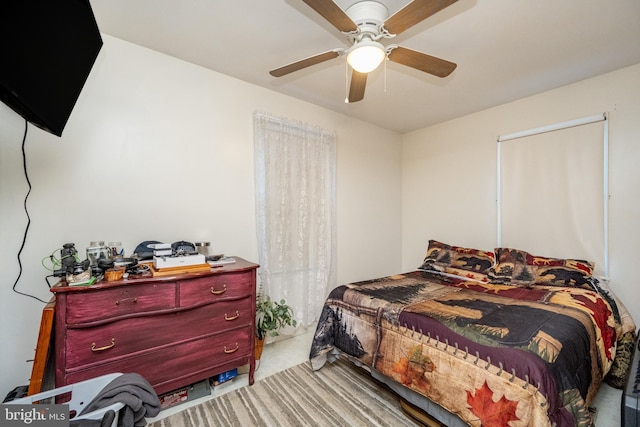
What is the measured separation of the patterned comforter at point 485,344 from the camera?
4.13ft

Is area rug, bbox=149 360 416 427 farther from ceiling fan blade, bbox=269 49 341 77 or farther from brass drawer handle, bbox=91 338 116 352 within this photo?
ceiling fan blade, bbox=269 49 341 77

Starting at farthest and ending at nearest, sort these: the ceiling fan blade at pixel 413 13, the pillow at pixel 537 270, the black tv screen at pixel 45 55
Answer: the pillow at pixel 537 270 < the ceiling fan blade at pixel 413 13 < the black tv screen at pixel 45 55

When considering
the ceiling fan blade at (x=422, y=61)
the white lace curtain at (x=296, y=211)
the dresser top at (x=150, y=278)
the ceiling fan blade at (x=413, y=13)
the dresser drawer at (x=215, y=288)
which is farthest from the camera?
the white lace curtain at (x=296, y=211)

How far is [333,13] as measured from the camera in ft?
4.33

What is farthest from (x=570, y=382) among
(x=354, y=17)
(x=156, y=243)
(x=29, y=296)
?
(x=29, y=296)

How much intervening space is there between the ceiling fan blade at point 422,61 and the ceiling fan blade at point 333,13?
12.8 inches

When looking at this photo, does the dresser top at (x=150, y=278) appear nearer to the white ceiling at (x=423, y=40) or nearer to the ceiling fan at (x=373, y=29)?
the ceiling fan at (x=373, y=29)

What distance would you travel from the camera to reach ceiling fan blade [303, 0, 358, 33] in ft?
4.05

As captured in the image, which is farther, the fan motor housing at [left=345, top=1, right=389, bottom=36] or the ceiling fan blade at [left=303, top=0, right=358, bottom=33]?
the fan motor housing at [left=345, top=1, right=389, bottom=36]

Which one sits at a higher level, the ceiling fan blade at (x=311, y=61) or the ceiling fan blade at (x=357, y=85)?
the ceiling fan blade at (x=311, y=61)

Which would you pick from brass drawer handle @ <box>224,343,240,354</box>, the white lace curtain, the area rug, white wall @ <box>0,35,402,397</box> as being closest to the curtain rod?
the white lace curtain

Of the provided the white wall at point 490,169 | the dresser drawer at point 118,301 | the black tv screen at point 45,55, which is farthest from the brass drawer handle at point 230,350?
the white wall at point 490,169

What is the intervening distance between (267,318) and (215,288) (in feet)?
2.30

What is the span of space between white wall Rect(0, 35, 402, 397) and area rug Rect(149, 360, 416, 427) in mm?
1127
